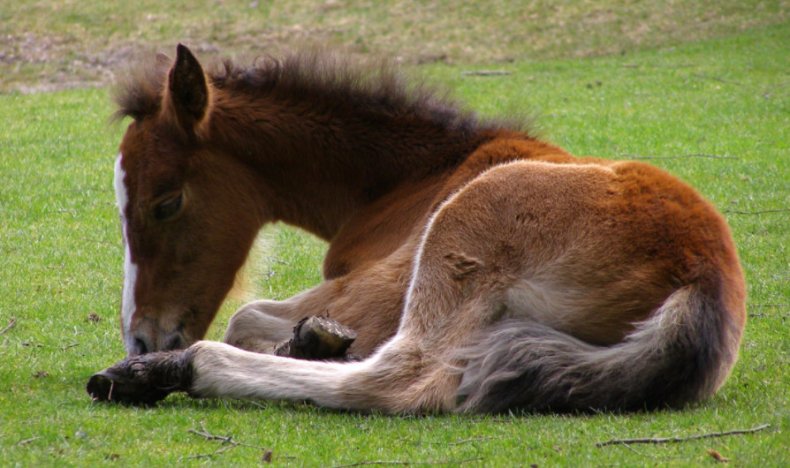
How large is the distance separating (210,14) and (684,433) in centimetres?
2083

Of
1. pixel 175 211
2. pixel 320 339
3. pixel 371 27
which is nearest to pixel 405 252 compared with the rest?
pixel 320 339

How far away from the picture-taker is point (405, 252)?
20.3 ft

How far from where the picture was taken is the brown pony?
17.6ft

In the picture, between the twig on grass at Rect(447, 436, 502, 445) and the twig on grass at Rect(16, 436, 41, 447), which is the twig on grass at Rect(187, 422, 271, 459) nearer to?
the twig on grass at Rect(16, 436, 41, 447)

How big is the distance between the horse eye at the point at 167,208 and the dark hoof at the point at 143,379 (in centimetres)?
97

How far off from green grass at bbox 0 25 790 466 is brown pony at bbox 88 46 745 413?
0.19 meters

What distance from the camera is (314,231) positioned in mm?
7121

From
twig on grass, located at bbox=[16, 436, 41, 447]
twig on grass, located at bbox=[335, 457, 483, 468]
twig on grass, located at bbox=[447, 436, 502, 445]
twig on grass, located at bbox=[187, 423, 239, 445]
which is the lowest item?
twig on grass, located at bbox=[187, 423, 239, 445]

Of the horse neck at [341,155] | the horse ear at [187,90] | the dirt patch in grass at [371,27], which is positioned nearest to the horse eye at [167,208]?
the horse ear at [187,90]

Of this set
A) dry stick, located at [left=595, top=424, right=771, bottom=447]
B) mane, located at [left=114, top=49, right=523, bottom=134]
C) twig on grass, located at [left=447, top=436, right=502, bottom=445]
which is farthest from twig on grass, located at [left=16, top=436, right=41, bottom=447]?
mane, located at [left=114, top=49, right=523, bottom=134]

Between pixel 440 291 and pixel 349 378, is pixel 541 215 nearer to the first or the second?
pixel 440 291

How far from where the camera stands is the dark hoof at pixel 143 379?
18.2ft

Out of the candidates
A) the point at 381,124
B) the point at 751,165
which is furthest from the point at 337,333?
the point at 751,165

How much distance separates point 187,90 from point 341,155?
1.15 m
